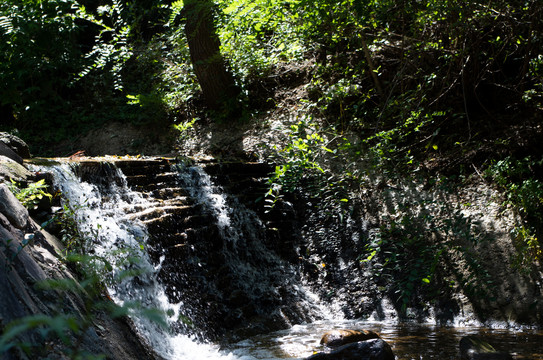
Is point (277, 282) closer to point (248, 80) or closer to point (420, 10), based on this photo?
point (420, 10)

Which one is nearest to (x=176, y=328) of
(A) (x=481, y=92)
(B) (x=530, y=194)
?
(B) (x=530, y=194)

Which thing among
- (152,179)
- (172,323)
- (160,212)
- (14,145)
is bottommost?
(172,323)

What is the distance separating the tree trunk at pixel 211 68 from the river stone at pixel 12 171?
202 inches

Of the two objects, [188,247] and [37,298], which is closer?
[37,298]

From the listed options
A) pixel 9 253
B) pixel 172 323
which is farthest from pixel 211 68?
pixel 9 253

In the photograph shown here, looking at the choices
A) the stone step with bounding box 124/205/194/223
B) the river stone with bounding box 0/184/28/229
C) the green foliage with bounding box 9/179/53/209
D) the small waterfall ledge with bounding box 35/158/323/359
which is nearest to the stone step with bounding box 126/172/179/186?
the small waterfall ledge with bounding box 35/158/323/359

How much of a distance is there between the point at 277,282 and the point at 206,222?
124 cm

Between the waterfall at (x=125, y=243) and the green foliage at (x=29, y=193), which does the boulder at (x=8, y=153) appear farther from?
the green foliage at (x=29, y=193)

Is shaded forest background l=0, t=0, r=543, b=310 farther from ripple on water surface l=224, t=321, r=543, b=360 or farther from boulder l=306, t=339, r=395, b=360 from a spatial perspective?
boulder l=306, t=339, r=395, b=360

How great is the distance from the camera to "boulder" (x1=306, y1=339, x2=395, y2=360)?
408 cm

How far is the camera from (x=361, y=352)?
4129mm

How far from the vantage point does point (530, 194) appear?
5512 millimetres

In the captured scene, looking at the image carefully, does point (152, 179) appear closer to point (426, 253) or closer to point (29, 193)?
point (29, 193)

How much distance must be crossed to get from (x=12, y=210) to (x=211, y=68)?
6585mm
